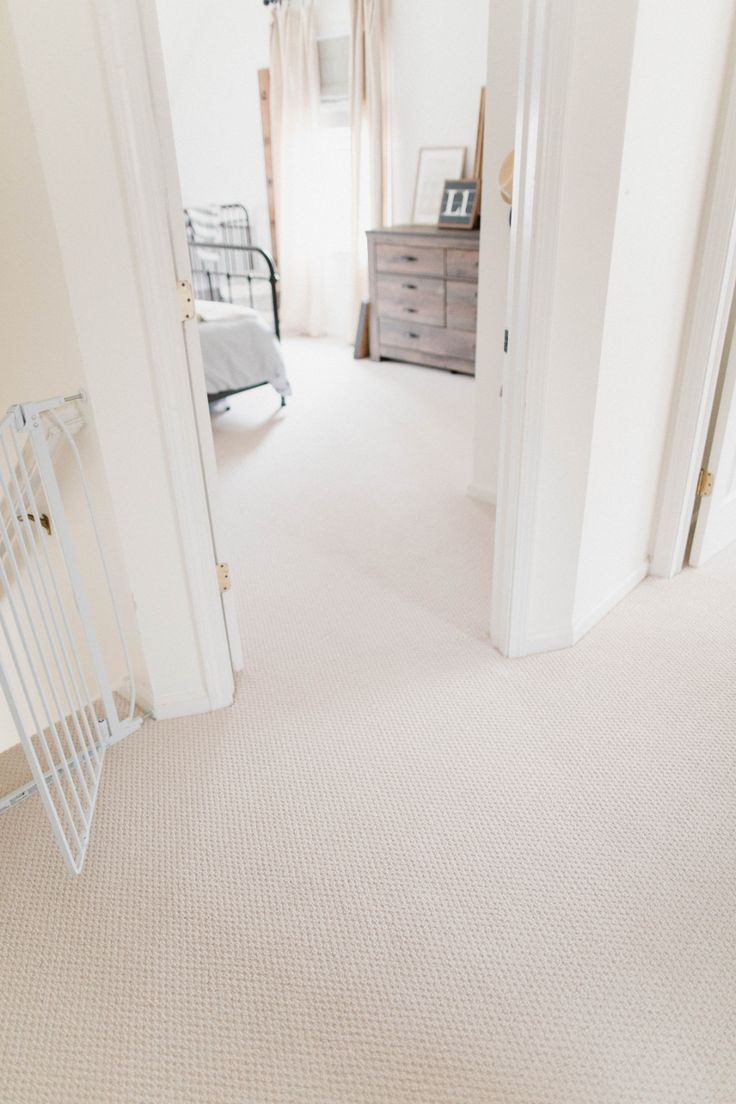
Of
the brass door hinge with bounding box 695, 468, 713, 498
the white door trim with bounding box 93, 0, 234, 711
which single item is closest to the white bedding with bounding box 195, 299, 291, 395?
the white door trim with bounding box 93, 0, 234, 711

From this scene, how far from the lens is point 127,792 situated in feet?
6.20

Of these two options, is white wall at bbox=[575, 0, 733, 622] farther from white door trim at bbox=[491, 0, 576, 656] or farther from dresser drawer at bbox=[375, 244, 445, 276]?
dresser drawer at bbox=[375, 244, 445, 276]

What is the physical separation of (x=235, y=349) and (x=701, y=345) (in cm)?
253

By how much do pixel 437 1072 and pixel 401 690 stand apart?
40.7 inches

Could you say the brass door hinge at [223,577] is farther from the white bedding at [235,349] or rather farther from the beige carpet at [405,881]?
the white bedding at [235,349]

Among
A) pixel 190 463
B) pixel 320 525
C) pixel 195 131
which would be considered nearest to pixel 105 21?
pixel 190 463

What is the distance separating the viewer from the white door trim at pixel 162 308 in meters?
1.52

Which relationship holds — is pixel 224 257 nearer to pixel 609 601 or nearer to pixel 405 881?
pixel 609 601

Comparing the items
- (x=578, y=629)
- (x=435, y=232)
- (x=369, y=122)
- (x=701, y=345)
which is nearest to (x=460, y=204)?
(x=435, y=232)

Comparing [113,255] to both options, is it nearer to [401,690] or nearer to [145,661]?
[145,661]

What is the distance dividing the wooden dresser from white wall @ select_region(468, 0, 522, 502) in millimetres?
1662

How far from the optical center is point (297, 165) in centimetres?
593

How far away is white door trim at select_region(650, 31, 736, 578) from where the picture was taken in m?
2.13

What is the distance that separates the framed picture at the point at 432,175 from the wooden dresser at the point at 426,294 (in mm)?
171
